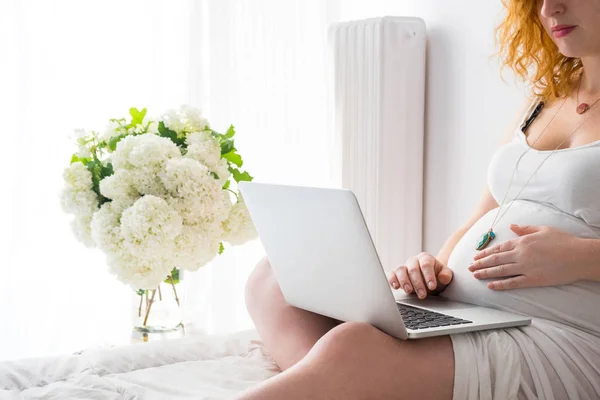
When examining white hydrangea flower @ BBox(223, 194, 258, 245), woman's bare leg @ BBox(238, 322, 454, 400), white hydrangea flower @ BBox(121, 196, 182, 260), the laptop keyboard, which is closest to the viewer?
woman's bare leg @ BBox(238, 322, 454, 400)

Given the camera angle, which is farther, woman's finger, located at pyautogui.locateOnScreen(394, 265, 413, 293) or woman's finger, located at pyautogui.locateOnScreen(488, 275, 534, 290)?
woman's finger, located at pyautogui.locateOnScreen(394, 265, 413, 293)

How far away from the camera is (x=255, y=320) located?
1.60 m

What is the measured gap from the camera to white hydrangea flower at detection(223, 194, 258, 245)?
1.92m

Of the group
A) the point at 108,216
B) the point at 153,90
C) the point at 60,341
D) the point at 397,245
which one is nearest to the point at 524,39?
the point at 397,245

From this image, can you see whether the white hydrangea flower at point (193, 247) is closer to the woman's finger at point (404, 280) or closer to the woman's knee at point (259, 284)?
the woman's knee at point (259, 284)

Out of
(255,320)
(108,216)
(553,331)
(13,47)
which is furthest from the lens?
(13,47)

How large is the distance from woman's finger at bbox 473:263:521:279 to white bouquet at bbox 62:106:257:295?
0.70 metres

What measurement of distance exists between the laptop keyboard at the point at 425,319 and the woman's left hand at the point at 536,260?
0.15 metres

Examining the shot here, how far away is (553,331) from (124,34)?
1872 mm

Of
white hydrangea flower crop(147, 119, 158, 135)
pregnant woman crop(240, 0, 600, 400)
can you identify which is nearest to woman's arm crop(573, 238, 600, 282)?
pregnant woman crop(240, 0, 600, 400)

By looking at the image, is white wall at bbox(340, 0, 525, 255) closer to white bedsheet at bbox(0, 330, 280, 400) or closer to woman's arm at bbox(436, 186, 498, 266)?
woman's arm at bbox(436, 186, 498, 266)

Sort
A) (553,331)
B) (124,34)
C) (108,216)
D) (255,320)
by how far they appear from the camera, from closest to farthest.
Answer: (553,331) → (255,320) → (108,216) → (124,34)

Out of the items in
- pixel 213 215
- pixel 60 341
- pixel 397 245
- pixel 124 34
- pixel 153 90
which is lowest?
pixel 60 341

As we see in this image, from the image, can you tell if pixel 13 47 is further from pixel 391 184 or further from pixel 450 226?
Result: pixel 450 226
